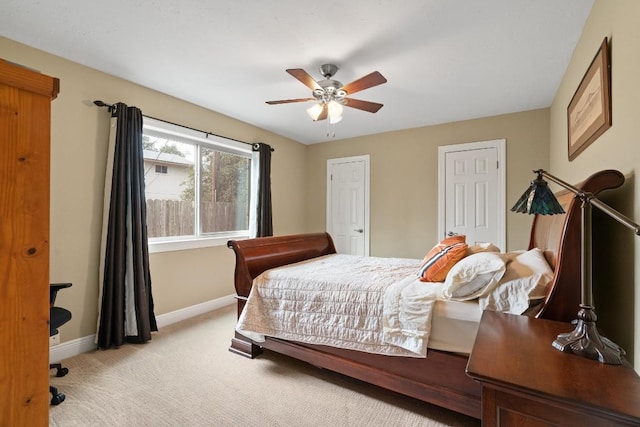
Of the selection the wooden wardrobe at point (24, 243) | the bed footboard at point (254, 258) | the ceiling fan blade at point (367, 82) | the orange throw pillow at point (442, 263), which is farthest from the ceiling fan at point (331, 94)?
the wooden wardrobe at point (24, 243)

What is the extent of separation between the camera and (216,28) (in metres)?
2.04

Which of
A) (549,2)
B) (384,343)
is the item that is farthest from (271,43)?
(384,343)

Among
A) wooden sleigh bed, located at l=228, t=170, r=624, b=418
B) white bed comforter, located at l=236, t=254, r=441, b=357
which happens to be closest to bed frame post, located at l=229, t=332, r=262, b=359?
wooden sleigh bed, located at l=228, t=170, r=624, b=418

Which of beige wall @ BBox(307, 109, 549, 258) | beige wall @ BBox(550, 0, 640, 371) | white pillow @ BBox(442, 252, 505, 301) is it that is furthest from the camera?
beige wall @ BBox(307, 109, 549, 258)

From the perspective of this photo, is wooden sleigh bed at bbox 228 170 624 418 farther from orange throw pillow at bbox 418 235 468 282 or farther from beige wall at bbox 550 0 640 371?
orange throw pillow at bbox 418 235 468 282

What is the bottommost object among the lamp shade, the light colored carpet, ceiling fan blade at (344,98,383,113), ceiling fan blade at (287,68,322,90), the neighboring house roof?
the light colored carpet

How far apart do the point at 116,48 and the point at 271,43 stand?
123cm

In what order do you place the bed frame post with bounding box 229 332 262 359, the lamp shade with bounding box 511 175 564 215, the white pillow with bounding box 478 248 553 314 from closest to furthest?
the lamp shade with bounding box 511 175 564 215 → the white pillow with bounding box 478 248 553 314 → the bed frame post with bounding box 229 332 262 359

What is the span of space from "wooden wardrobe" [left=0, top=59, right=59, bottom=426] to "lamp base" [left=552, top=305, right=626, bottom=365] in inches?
64.5

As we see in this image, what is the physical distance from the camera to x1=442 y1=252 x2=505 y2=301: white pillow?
5.24 feet

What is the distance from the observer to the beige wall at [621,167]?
1.20 m

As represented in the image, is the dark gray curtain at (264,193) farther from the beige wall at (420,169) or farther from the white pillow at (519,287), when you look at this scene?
the white pillow at (519,287)

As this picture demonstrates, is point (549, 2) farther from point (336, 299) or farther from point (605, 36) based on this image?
point (336, 299)

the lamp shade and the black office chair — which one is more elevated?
the lamp shade
